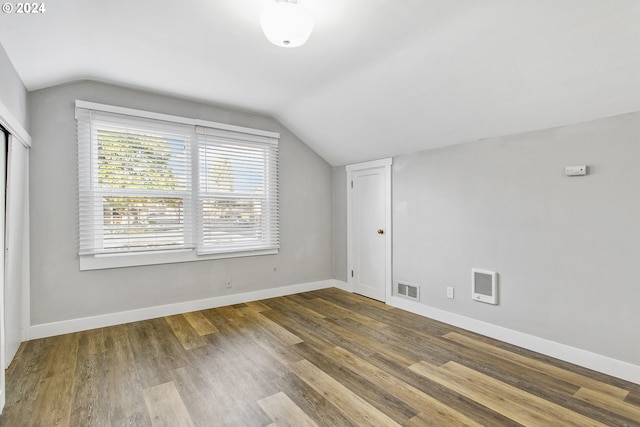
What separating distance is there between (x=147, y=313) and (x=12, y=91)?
242 centimetres

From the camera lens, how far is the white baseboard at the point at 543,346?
2361 mm

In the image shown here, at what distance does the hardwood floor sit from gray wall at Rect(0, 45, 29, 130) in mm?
2031

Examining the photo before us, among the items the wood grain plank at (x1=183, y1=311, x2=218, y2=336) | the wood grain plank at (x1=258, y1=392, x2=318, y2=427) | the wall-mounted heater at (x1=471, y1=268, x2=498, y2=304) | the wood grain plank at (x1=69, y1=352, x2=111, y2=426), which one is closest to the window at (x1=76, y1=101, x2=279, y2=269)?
the wood grain plank at (x1=183, y1=311, x2=218, y2=336)

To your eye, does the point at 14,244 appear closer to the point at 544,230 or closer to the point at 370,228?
the point at 370,228

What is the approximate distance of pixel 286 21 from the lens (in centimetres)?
193

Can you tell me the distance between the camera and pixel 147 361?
104 inches

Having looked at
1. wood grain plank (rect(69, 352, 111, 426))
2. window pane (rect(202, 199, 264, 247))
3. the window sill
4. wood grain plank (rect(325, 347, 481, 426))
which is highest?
window pane (rect(202, 199, 264, 247))

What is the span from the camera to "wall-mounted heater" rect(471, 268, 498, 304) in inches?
122

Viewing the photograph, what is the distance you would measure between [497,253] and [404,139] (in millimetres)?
1582

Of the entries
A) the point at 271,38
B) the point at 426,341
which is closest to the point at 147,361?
the point at 426,341

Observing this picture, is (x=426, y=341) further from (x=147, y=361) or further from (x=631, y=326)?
(x=147, y=361)

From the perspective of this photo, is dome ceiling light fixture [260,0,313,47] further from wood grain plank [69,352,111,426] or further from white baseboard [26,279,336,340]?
white baseboard [26,279,336,340]

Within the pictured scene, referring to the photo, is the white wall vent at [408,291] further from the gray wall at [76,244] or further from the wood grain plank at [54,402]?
the wood grain plank at [54,402]

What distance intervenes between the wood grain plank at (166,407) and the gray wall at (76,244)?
5.42 ft
